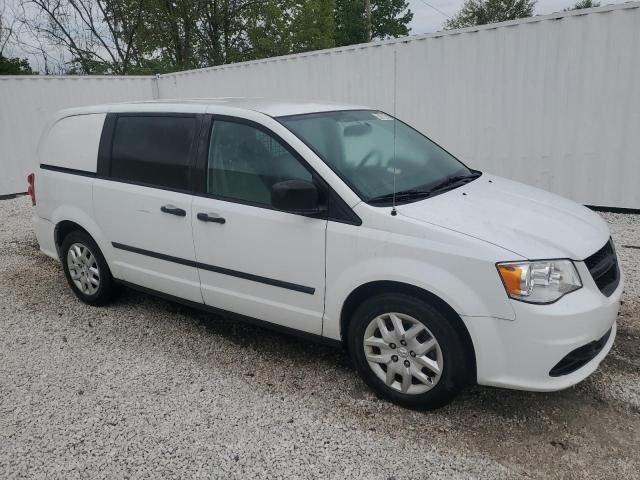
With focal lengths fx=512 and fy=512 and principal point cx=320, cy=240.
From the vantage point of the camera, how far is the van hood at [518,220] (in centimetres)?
254

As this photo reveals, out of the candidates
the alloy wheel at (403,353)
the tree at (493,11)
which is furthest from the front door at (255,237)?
the tree at (493,11)

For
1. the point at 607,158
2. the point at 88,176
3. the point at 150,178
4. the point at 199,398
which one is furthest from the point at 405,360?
the point at 607,158

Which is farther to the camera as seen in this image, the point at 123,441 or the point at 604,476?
the point at 123,441

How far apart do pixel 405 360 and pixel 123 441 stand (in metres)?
1.55

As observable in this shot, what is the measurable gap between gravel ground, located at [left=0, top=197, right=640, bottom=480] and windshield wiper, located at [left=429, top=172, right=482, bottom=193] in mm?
1236

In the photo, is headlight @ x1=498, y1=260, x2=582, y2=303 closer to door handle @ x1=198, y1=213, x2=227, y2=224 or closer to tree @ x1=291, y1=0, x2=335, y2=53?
door handle @ x1=198, y1=213, x2=227, y2=224

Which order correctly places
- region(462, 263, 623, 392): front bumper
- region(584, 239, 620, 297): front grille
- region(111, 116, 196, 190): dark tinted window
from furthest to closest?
region(111, 116, 196, 190): dark tinted window → region(584, 239, 620, 297): front grille → region(462, 263, 623, 392): front bumper

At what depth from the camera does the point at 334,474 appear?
2408 millimetres

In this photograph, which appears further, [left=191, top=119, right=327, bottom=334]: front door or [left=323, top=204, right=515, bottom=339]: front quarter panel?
[left=191, top=119, right=327, bottom=334]: front door

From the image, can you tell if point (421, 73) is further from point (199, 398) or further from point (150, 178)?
point (199, 398)

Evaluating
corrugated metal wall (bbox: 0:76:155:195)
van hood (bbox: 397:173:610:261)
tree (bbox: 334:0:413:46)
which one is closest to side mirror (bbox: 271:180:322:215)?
van hood (bbox: 397:173:610:261)

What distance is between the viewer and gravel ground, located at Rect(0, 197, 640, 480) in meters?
2.47

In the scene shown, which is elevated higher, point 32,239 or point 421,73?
point 421,73

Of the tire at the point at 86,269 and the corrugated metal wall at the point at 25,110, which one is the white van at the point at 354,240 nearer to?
the tire at the point at 86,269
